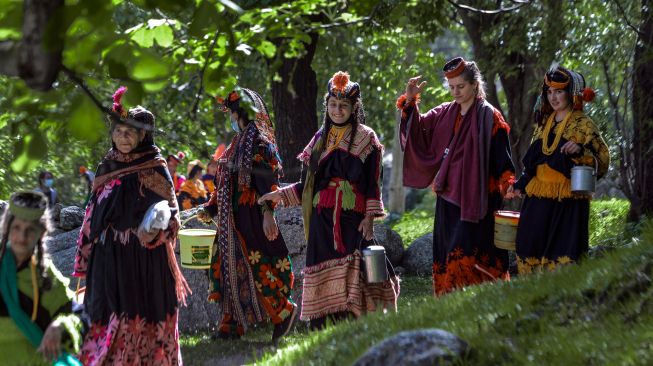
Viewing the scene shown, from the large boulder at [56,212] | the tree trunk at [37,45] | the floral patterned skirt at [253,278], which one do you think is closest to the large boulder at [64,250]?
the large boulder at [56,212]

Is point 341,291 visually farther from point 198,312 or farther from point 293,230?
point 293,230

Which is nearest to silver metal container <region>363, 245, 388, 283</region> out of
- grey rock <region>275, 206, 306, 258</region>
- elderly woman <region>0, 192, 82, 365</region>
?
grey rock <region>275, 206, 306, 258</region>

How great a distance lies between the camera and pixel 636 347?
4.76 m

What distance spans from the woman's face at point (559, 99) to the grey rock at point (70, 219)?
6797mm

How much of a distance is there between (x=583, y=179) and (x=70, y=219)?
723 cm

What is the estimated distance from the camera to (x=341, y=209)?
8484 mm

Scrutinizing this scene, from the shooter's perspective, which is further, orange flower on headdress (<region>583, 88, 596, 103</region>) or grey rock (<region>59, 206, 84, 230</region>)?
grey rock (<region>59, 206, 84, 230</region>)

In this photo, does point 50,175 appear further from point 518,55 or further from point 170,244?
point 170,244

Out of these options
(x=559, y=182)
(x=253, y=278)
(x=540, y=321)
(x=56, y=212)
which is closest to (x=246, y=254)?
(x=253, y=278)

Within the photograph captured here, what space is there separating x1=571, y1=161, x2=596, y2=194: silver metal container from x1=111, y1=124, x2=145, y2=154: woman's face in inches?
123

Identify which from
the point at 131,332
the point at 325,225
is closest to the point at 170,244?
the point at 131,332

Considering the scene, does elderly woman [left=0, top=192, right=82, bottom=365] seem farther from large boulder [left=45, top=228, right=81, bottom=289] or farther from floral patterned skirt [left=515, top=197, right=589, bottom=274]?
large boulder [left=45, top=228, right=81, bottom=289]

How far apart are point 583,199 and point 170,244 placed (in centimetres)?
309

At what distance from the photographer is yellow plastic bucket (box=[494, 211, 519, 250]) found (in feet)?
27.0
